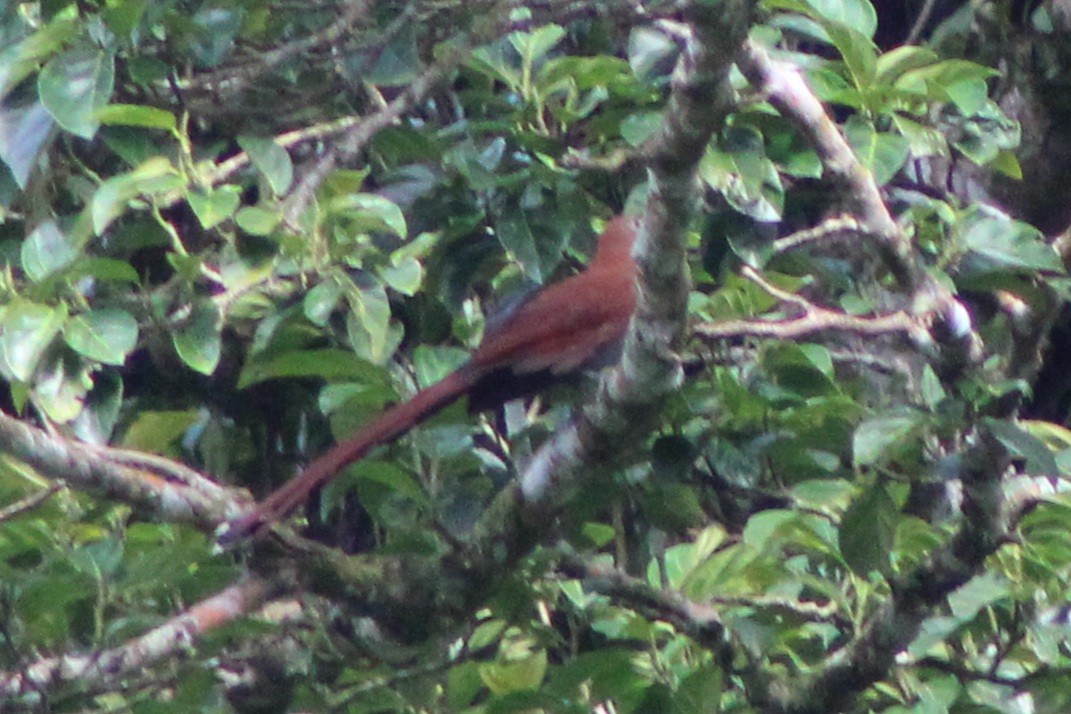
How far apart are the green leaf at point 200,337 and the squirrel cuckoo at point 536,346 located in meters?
0.29

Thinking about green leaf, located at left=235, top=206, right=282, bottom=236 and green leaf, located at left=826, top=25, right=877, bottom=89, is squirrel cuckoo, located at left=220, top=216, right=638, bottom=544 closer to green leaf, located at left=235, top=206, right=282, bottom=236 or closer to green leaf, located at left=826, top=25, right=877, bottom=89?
green leaf, located at left=235, top=206, right=282, bottom=236

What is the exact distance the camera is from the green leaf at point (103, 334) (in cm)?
205

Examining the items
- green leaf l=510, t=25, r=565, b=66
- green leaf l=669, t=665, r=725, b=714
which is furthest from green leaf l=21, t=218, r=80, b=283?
green leaf l=669, t=665, r=725, b=714

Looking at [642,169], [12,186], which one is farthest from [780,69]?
[12,186]

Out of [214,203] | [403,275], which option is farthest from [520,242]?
[214,203]

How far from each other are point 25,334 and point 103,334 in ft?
0.33

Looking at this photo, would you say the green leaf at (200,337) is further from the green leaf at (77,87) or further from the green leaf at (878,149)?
the green leaf at (878,149)

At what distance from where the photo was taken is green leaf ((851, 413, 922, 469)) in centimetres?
191

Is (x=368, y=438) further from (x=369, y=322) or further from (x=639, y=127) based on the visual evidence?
(x=639, y=127)

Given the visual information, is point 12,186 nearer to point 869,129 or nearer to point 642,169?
point 642,169

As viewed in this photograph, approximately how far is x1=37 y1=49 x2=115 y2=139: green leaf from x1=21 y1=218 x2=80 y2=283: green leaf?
0.55 ft

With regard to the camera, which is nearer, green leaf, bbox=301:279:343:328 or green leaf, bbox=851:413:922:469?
green leaf, bbox=851:413:922:469

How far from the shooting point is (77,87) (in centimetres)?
218

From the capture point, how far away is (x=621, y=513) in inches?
110
